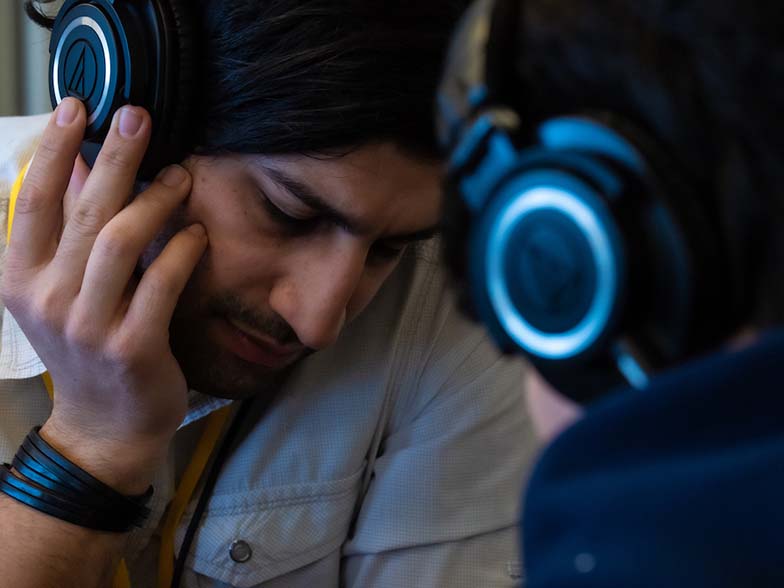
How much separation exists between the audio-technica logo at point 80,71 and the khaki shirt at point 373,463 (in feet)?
0.95

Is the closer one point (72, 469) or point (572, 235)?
point (572, 235)

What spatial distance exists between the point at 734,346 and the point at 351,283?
2.22ft

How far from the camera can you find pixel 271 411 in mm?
1298

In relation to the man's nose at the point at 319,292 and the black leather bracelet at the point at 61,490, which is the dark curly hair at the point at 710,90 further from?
the black leather bracelet at the point at 61,490

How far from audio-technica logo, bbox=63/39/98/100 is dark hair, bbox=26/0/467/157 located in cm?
11

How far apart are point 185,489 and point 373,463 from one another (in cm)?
25

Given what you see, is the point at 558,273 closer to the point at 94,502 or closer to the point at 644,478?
the point at 644,478

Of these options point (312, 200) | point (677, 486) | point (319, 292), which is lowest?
point (319, 292)

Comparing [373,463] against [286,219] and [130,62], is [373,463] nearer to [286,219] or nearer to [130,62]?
[286,219]

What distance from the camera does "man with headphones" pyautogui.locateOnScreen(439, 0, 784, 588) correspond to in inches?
15.0

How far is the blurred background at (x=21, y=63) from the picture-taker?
78.0 inches

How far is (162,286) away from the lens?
1063 millimetres

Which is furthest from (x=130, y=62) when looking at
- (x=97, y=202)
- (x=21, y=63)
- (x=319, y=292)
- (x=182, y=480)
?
(x=21, y=63)

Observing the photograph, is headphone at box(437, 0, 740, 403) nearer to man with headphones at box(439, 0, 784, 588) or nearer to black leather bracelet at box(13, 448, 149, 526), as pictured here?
man with headphones at box(439, 0, 784, 588)
